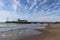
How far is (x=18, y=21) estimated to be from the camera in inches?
6796

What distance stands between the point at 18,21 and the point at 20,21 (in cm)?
299

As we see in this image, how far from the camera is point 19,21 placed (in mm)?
172000

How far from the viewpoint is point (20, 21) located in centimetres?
17312

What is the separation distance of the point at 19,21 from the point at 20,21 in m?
1.79

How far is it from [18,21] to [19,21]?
167cm
